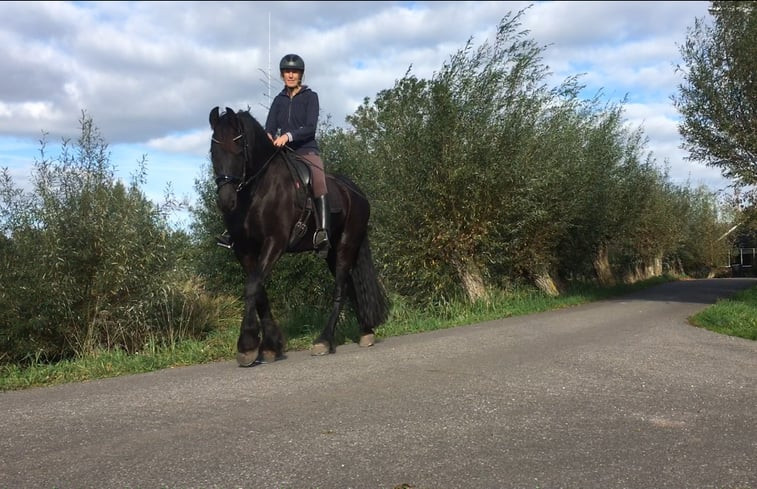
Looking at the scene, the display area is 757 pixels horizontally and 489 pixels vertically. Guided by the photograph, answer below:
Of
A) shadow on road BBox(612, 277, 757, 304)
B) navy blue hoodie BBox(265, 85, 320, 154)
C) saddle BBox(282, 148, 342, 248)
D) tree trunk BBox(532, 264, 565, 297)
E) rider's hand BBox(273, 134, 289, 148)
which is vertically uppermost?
navy blue hoodie BBox(265, 85, 320, 154)

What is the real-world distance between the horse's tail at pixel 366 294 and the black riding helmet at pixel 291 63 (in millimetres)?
2467

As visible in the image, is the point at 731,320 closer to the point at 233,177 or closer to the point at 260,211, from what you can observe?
the point at 260,211

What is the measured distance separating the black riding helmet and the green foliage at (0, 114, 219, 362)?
11.4 ft

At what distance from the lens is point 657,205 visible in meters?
35.7

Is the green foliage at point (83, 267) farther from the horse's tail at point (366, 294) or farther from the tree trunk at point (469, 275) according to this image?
the tree trunk at point (469, 275)

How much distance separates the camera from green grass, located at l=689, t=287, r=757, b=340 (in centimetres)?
972

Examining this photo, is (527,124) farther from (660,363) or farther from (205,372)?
(205,372)

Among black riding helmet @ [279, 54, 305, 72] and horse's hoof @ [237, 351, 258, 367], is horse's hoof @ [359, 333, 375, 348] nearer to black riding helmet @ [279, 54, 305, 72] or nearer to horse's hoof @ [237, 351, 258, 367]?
horse's hoof @ [237, 351, 258, 367]

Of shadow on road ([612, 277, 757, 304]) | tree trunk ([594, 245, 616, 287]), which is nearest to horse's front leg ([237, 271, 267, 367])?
shadow on road ([612, 277, 757, 304])

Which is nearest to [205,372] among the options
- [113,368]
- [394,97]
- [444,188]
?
[113,368]

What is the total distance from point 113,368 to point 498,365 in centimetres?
414

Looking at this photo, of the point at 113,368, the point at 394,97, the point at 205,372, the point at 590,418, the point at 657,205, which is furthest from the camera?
the point at 657,205

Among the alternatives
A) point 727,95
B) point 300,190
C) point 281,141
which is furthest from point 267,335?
point 727,95

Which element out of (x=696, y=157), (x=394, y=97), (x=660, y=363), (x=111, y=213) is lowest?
(x=660, y=363)
